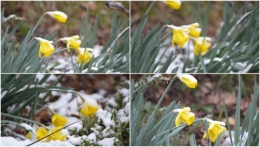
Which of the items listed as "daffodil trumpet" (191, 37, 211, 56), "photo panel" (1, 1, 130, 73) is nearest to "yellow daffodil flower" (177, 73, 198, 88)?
"photo panel" (1, 1, 130, 73)

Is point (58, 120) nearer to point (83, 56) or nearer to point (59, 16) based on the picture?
point (83, 56)

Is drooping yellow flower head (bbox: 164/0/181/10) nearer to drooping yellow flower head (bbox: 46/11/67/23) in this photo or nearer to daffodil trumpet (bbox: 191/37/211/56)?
daffodil trumpet (bbox: 191/37/211/56)

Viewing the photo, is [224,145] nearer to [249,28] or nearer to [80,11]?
[249,28]

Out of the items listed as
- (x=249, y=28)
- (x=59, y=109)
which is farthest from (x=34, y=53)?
(x=249, y=28)

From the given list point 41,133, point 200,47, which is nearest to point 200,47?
point 200,47

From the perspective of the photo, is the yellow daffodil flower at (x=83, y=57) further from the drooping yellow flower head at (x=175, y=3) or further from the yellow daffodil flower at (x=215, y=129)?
the yellow daffodil flower at (x=215, y=129)

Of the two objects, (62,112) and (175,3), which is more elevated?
(175,3)

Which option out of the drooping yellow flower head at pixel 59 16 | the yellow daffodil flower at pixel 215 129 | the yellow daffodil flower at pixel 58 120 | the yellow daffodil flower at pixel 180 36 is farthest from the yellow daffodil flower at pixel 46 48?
the yellow daffodil flower at pixel 215 129
